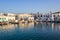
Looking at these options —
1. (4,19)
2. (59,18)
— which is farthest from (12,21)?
(59,18)

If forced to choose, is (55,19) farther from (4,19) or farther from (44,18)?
(4,19)

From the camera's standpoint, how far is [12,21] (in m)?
22.6

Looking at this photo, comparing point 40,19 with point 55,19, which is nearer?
point 55,19

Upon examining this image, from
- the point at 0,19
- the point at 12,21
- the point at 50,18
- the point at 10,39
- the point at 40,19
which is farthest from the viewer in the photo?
the point at 40,19

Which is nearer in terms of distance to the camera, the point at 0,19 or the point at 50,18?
the point at 0,19

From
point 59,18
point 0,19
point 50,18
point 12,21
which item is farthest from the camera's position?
point 50,18

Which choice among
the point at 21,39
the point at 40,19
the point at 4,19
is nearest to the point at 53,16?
the point at 40,19

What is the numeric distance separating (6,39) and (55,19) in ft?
76.1

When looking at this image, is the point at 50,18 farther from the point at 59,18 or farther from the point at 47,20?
the point at 59,18

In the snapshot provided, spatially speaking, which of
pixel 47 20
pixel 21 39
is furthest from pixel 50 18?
pixel 21 39

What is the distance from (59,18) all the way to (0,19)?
Answer: 12725 mm

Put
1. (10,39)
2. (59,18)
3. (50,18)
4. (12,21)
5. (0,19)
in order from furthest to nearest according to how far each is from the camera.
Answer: (50,18)
(59,18)
(12,21)
(0,19)
(10,39)

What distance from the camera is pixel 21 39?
7.52 meters

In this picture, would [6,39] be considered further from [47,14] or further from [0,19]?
[47,14]
